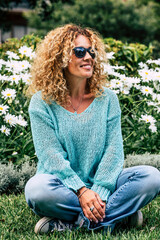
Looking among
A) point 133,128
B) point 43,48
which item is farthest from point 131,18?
point 43,48

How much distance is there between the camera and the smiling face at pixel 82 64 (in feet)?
9.02

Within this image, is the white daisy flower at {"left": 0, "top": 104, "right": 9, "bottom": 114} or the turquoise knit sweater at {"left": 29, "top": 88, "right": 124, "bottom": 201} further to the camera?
the white daisy flower at {"left": 0, "top": 104, "right": 9, "bottom": 114}

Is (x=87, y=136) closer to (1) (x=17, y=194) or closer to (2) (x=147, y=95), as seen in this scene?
(1) (x=17, y=194)

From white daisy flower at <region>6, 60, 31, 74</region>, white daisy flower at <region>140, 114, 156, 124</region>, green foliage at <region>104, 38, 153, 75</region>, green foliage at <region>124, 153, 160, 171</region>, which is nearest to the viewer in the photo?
green foliage at <region>124, 153, 160, 171</region>

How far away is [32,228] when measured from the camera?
8.50 ft

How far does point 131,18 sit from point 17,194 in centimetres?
1384

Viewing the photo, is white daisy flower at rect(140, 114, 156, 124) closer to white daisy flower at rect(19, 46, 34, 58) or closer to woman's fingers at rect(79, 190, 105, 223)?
white daisy flower at rect(19, 46, 34, 58)

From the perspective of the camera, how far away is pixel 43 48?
9.84ft

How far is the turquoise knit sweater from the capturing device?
2611 millimetres

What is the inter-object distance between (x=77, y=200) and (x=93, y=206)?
135 millimetres

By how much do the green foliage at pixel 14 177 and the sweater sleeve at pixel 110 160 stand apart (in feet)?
3.33

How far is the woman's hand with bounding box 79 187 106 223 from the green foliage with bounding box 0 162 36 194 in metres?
1.05

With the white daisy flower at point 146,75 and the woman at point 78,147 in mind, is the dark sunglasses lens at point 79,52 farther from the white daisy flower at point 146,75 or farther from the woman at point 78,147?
the white daisy flower at point 146,75

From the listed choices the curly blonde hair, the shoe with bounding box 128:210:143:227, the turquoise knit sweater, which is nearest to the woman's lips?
the curly blonde hair
